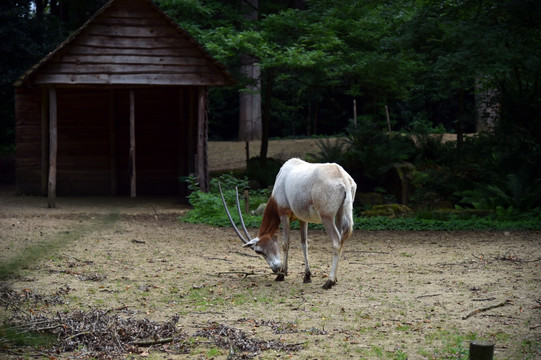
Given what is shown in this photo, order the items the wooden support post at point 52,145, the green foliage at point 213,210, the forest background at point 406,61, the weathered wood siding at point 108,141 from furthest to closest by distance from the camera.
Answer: the weathered wood siding at point 108,141 → the wooden support post at point 52,145 → the green foliage at point 213,210 → the forest background at point 406,61

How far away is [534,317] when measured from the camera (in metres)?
6.68

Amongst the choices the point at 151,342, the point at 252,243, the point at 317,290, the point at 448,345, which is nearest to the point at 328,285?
the point at 317,290

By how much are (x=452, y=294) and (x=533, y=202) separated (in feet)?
22.8

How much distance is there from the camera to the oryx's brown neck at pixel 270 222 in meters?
8.86

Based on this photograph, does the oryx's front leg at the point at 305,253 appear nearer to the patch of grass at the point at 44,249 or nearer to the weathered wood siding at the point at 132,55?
the patch of grass at the point at 44,249

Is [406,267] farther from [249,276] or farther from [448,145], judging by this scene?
[448,145]

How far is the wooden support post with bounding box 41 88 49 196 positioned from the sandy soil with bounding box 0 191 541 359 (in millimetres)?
5674

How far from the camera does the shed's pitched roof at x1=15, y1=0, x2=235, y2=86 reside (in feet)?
51.7

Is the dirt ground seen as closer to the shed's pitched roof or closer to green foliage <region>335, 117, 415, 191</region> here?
green foliage <region>335, 117, 415, 191</region>

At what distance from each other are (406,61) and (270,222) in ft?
37.9

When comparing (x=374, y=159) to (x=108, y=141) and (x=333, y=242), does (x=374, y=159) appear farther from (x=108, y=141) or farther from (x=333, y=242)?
(x=333, y=242)

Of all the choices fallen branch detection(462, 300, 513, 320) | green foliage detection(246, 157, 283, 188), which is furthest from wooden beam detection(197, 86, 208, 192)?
fallen branch detection(462, 300, 513, 320)

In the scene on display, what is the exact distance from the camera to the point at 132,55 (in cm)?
1599

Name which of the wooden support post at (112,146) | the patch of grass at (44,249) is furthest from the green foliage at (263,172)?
the patch of grass at (44,249)
